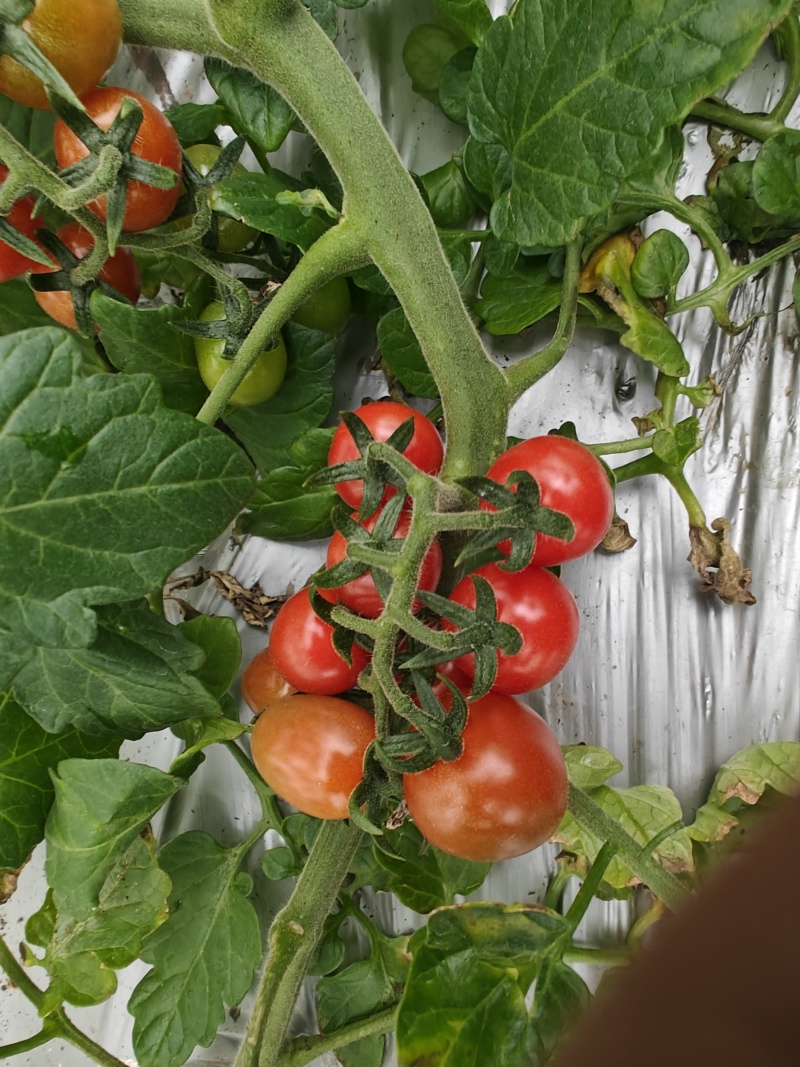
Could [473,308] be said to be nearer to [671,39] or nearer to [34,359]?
[671,39]

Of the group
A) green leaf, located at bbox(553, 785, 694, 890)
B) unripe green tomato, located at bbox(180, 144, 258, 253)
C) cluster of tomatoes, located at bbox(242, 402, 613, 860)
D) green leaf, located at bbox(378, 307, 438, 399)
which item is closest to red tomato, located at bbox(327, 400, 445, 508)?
cluster of tomatoes, located at bbox(242, 402, 613, 860)

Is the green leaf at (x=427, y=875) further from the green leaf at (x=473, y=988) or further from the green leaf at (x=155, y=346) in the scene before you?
the green leaf at (x=155, y=346)

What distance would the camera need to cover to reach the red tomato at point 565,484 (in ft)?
1.54

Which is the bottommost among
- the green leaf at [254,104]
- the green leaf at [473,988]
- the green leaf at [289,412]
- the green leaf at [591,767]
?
the green leaf at [473,988]

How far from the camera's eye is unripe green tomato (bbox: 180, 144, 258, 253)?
2.02ft

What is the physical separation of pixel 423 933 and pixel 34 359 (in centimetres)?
41

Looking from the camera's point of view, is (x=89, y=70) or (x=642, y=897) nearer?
(x=89, y=70)

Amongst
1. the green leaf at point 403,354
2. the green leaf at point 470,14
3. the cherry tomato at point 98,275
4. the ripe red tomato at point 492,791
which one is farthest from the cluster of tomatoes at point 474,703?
the green leaf at point 470,14

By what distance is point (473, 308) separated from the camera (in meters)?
0.67

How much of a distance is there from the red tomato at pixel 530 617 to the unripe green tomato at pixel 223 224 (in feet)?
1.19

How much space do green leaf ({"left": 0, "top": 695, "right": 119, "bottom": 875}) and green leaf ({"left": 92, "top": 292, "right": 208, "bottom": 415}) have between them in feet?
0.86

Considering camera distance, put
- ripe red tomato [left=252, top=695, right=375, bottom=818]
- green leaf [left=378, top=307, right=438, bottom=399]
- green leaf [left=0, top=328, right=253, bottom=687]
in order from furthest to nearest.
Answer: green leaf [left=378, top=307, right=438, bottom=399] < ripe red tomato [left=252, top=695, right=375, bottom=818] < green leaf [left=0, top=328, right=253, bottom=687]

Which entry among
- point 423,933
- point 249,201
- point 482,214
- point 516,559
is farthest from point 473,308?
point 423,933

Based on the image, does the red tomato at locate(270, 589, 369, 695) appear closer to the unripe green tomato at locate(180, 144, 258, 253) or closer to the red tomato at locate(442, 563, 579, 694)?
the red tomato at locate(442, 563, 579, 694)
